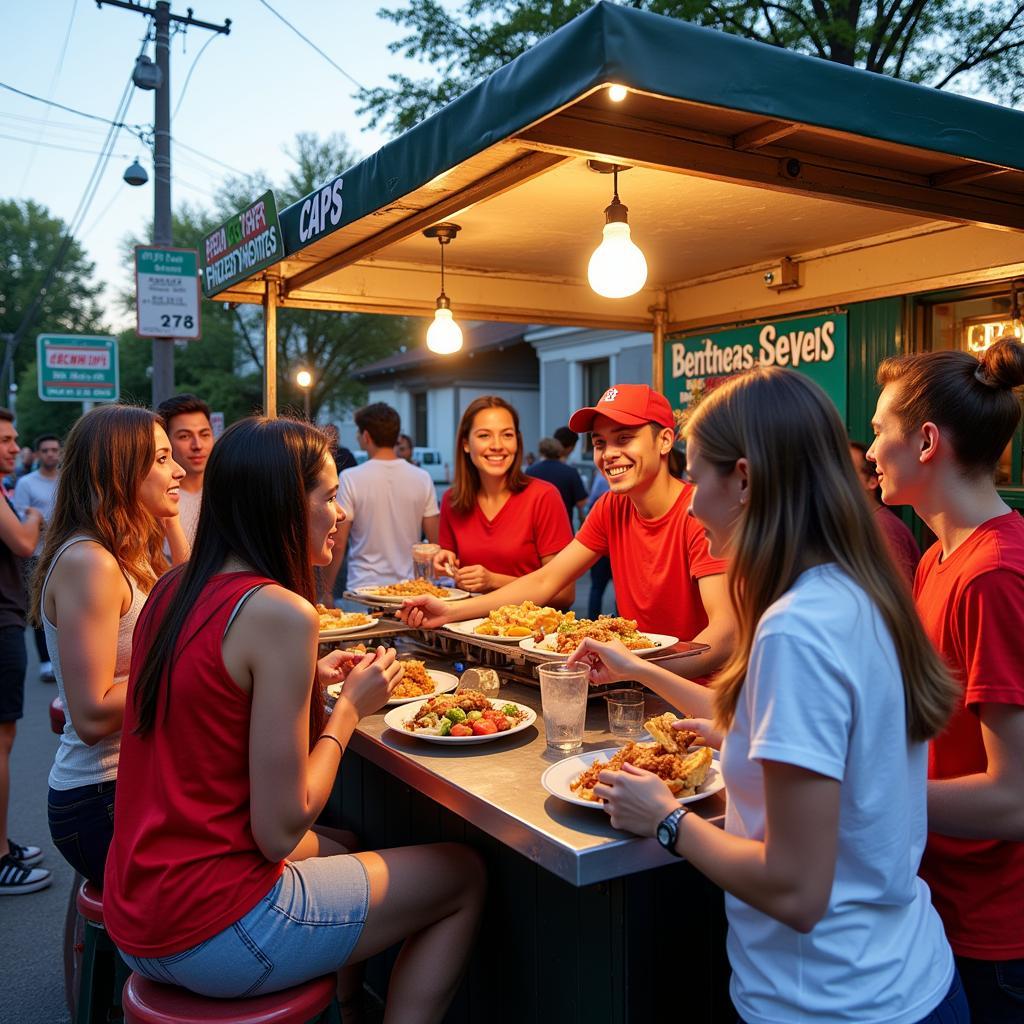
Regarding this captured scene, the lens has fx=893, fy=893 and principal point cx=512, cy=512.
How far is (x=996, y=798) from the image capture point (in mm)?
1752

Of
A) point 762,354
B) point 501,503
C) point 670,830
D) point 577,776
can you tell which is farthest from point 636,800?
point 762,354

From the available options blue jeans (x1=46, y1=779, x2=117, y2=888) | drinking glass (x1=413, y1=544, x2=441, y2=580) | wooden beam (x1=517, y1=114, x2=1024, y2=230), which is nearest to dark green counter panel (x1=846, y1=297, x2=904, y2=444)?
wooden beam (x1=517, y1=114, x2=1024, y2=230)

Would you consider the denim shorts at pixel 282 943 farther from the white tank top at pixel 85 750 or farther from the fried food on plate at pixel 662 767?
the white tank top at pixel 85 750

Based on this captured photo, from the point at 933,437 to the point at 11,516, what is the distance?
15.3 feet

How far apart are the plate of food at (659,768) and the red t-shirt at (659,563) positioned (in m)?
1.06

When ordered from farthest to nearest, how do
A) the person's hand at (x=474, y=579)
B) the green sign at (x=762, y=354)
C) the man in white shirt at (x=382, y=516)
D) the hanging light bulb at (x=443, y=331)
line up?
the man in white shirt at (x=382, y=516) < the green sign at (x=762, y=354) < the hanging light bulb at (x=443, y=331) < the person's hand at (x=474, y=579)

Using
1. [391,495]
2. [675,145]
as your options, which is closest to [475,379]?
[391,495]

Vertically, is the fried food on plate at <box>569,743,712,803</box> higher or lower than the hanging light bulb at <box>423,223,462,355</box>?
lower

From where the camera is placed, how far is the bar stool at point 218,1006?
203cm

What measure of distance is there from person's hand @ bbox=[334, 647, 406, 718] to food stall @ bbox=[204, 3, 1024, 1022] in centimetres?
19

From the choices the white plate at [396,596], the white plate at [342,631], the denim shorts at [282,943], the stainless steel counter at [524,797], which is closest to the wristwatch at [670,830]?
the stainless steel counter at [524,797]

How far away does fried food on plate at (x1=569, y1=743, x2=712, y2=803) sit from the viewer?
2057 mm

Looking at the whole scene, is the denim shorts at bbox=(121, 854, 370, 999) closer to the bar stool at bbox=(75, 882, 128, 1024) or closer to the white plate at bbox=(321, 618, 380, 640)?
the bar stool at bbox=(75, 882, 128, 1024)

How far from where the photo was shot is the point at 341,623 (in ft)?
12.6
